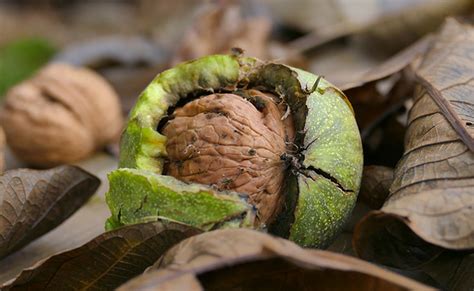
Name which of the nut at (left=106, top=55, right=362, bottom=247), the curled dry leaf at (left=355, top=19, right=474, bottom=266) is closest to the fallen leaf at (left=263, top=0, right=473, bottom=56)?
the curled dry leaf at (left=355, top=19, right=474, bottom=266)

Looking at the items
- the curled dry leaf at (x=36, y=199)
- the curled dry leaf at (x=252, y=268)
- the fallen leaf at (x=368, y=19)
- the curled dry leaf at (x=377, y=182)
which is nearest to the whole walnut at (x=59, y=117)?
the curled dry leaf at (x=36, y=199)

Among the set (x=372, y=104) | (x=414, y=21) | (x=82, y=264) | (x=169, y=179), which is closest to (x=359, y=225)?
(x=169, y=179)

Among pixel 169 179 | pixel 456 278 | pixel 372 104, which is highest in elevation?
pixel 169 179

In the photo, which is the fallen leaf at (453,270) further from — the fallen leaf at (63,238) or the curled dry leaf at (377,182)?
the fallen leaf at (63,238)

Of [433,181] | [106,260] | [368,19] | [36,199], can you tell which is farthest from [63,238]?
[368,19]

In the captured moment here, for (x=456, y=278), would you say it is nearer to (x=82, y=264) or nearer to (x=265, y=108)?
(x=265, y=108)
